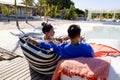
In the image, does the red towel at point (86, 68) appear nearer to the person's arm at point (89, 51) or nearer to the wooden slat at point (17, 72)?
the person's arm at point (89, 51)

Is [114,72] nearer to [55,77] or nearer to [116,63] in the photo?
[116,63]

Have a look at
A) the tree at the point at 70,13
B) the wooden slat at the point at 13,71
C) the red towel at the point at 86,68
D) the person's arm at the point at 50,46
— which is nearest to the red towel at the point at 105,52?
the red towel at the point at 86,68

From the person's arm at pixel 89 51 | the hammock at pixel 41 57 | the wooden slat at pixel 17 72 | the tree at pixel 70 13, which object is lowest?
the wooden slat at pixel 17 72

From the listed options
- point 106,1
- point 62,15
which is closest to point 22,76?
point 62,15

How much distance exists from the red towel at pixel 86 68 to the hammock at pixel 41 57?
41 centimetres

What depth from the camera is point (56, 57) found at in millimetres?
3240

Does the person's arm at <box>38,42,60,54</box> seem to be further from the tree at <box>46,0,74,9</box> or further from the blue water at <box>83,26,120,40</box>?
the tree at <box>46,0,74,9</box>

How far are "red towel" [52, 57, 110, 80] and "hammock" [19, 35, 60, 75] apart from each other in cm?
41

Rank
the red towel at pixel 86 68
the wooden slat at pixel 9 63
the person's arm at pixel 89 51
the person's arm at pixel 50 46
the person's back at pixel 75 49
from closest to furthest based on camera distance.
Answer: the red towel at pixel 86 68, the person's back at pixel 75 49, the person's arm at pixel 89 51, the person's arm at pixel 50 46, the wooden slat at pixel 9 63

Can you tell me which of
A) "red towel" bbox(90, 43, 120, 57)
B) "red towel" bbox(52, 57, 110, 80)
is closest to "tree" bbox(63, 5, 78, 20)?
"red towel" bbox(90, 43, 120, 57)

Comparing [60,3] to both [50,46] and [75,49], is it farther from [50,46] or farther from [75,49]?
[75,49]

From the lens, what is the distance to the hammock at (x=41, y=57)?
3.25m

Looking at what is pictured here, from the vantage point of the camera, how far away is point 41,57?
3369 millimetres

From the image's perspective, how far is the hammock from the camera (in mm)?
3248
